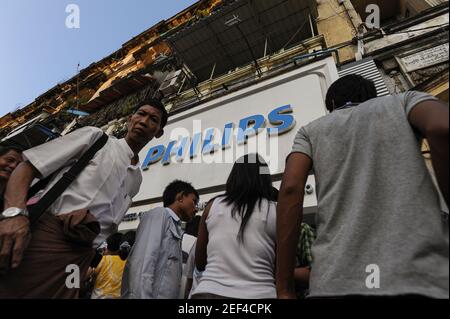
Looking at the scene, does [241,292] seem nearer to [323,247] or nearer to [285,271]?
[285,271]

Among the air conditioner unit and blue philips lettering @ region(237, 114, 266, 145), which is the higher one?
the air conditioner unit

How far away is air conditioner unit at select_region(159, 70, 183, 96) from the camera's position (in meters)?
11.4

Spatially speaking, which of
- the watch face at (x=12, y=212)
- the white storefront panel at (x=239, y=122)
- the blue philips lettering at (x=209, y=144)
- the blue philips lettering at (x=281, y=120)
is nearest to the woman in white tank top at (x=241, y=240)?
the watch face at (x=12, y=212)

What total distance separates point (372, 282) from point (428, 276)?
16 cm

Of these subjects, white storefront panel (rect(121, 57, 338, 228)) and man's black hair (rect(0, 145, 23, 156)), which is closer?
man's black hair (rect(0, 145, 23, 156))

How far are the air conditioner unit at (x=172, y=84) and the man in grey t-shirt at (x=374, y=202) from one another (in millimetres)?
10800

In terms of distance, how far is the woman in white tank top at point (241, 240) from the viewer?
1390 millimetres

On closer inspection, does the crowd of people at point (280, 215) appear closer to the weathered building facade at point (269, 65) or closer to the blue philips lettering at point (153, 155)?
the weathered building facade at point (269, 65)

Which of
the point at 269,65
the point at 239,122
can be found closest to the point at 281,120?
the point at 239,122

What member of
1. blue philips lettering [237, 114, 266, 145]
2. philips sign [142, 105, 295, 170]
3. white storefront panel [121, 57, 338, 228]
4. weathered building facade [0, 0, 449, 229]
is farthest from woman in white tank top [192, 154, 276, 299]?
blue philips lettering [237, 114, 266, 145]

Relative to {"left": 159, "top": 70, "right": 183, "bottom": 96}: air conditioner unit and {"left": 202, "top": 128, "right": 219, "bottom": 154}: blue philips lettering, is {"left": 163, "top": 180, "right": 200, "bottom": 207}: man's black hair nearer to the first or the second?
{"left": 202, "top": 128, "right": 219, "bottom": 154}: blue philips lettering

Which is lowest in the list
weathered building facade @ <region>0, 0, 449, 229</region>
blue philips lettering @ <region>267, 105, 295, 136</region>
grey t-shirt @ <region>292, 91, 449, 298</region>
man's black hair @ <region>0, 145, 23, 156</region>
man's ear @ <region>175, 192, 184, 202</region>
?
grey t-shirt @ <region>292, 91, 449, 298</region>

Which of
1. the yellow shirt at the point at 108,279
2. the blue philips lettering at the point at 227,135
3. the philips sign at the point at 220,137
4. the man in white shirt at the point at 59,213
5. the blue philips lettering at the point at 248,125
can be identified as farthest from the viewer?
the blue philips lettering at the point at 227,135

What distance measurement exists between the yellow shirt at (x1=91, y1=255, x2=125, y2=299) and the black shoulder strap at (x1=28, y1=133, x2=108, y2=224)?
6.50ft
